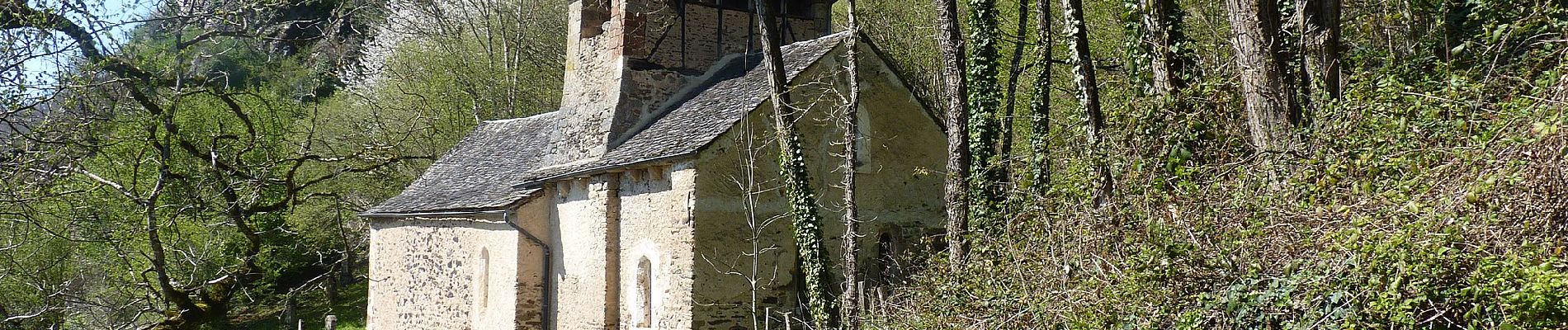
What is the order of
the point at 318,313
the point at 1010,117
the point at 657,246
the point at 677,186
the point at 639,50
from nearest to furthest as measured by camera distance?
the point at 1010,117, the point at 677,186, the point at 657,246, the point at 639,50, the point at 318,313

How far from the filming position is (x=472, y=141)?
78.6 feet

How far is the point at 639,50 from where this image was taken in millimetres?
16578

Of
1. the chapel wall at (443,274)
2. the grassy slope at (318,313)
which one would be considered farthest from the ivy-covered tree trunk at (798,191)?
the grassy slope at (318,313)

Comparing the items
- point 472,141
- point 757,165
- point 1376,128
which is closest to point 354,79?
point 472,141

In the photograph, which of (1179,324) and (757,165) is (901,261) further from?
(1179,324)

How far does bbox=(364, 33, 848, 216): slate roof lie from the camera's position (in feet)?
48.7

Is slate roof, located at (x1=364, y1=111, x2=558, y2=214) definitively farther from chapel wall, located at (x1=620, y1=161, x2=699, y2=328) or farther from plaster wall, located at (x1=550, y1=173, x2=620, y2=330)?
chapel wall, located at (x1=620, y1=161, x2=699, y2=328)

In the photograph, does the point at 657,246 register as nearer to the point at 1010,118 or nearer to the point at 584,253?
the point at 584,253

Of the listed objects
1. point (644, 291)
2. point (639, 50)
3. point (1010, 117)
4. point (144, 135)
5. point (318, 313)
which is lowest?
point (318, 313)

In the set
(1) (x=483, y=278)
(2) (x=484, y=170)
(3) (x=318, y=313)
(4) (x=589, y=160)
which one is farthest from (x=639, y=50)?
(3) (x=318, y=313)

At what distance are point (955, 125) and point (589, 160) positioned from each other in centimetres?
570

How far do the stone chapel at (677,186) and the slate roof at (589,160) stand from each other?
0.05 m

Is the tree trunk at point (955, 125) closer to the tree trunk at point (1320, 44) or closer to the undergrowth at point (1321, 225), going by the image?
the undergrowth at point (1321, 225)

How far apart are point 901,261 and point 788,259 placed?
5.53ft
